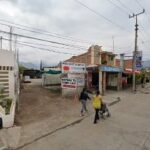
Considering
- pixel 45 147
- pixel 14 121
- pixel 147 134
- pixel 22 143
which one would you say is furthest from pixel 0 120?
pixel 147 134

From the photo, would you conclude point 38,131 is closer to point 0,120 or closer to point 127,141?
point 0,120

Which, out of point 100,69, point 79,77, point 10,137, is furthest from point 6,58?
point 100,69

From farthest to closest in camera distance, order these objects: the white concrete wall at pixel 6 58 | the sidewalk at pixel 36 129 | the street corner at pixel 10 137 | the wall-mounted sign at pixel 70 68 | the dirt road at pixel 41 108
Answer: the wall-mounted sign at pixel 70 68, the white concrete wall at pixel 6 58, the dirt road at pixel 41 108, the sidewalk at pixel 36 129, the street corner at pixel 10 137

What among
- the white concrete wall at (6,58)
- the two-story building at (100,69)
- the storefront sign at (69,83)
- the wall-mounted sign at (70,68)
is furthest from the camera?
the two-story building at (100,69)

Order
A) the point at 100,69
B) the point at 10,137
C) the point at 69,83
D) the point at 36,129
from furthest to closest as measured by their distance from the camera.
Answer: the point at 100,69
the point at 69,83
the point at 36,129
the point at 10,137

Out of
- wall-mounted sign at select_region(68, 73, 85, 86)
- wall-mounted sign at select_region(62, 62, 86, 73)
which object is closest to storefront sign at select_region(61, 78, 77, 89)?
wall-mounted sign at select_region(68, 73, 85, 86)

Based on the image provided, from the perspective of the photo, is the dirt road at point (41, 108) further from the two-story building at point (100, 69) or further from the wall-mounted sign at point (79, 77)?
the two-story building at point (100, 69)

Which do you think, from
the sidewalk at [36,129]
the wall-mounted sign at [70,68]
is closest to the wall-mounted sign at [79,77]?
the wall-mounted sign at [70,68]

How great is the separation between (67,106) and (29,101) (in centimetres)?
316

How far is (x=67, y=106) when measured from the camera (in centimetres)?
1822

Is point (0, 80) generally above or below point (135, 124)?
above

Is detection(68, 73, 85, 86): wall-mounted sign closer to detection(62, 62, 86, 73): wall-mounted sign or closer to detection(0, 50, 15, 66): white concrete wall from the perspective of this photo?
Answer: detection(62, 62, 86, 73): wall-mounted sign

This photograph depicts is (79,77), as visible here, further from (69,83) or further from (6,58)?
(6,58)

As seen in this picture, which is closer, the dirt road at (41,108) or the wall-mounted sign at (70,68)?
the dirt road at (41,108)
